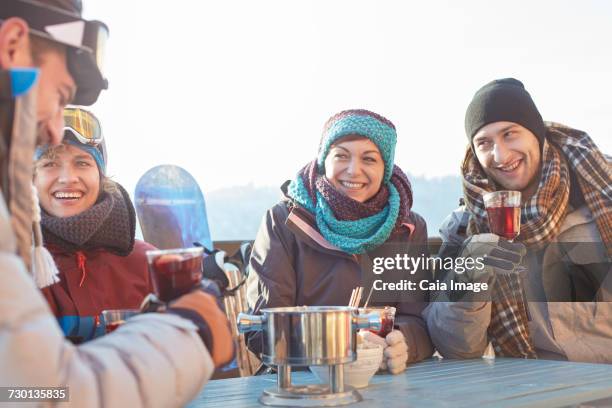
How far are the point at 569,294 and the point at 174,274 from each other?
222cm

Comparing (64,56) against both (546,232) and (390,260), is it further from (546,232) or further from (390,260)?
(546,232)

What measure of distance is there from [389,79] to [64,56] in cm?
468

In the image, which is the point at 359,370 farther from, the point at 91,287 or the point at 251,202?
the point at 251,202

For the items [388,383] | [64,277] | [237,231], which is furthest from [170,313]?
[237,231]

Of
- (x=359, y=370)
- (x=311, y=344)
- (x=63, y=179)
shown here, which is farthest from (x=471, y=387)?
(x=63, y=179)

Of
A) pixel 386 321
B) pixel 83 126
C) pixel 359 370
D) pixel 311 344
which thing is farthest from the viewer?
pixel 83 126

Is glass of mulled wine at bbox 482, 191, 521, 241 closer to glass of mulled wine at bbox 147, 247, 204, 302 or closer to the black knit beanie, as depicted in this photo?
the black knit beanie

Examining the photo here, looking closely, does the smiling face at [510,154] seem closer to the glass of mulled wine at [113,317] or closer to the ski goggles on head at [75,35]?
the glass of mulled wine at [113,317]

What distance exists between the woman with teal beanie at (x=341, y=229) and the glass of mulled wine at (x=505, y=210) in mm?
601

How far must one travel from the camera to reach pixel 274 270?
103 inches

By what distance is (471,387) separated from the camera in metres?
1.66

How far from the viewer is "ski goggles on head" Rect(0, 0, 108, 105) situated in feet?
3.31

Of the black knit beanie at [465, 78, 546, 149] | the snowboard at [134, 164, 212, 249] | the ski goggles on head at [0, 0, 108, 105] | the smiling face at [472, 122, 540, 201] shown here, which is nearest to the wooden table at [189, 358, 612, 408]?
the ski goggles on head at [0, 0, 108, 105]

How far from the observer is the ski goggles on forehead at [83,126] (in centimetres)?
241
